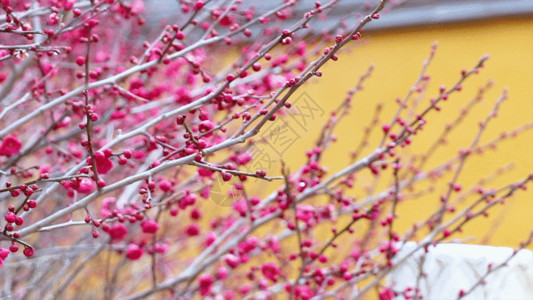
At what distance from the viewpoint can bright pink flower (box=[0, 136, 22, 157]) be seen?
6.78 feet

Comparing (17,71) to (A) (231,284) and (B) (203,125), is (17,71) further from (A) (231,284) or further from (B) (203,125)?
(A) (231,284)

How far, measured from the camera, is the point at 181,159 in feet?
4.75

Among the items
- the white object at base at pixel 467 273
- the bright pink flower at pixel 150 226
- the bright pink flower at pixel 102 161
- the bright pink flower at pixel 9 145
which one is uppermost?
the bright pink flower at pixel 9 145

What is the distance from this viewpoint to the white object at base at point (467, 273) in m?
2.75

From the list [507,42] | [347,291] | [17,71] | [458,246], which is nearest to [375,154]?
[458,246]

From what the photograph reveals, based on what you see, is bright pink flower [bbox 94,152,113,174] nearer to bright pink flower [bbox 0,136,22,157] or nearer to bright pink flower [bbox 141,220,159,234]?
bright pink flower [bbox 141,220,159,234]

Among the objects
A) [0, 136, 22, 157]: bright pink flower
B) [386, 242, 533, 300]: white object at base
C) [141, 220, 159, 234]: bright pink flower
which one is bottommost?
[386, 242, 533, 300]: white object at base

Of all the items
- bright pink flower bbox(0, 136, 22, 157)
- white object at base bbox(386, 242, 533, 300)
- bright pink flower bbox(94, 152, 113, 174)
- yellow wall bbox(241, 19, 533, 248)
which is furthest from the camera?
yellow wall bbox(241, 19, 533, 248)

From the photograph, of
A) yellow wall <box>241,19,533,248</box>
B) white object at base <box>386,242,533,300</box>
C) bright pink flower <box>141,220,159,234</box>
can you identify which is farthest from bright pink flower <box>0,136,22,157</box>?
yellow wall <box>241,19,533,248</box>

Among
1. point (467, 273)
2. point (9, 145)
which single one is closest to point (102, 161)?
point (9, 145)

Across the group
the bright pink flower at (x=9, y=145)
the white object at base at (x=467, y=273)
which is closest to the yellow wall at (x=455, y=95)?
the white object at base at (x=467, y=273)

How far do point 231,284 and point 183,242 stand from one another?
18.6 inches

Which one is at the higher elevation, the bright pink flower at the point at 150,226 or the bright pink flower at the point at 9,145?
the bright pink flower at the point at 9,145

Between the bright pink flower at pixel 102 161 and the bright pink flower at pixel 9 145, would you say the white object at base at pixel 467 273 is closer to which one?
the bright pink flower at pixel 102 161
